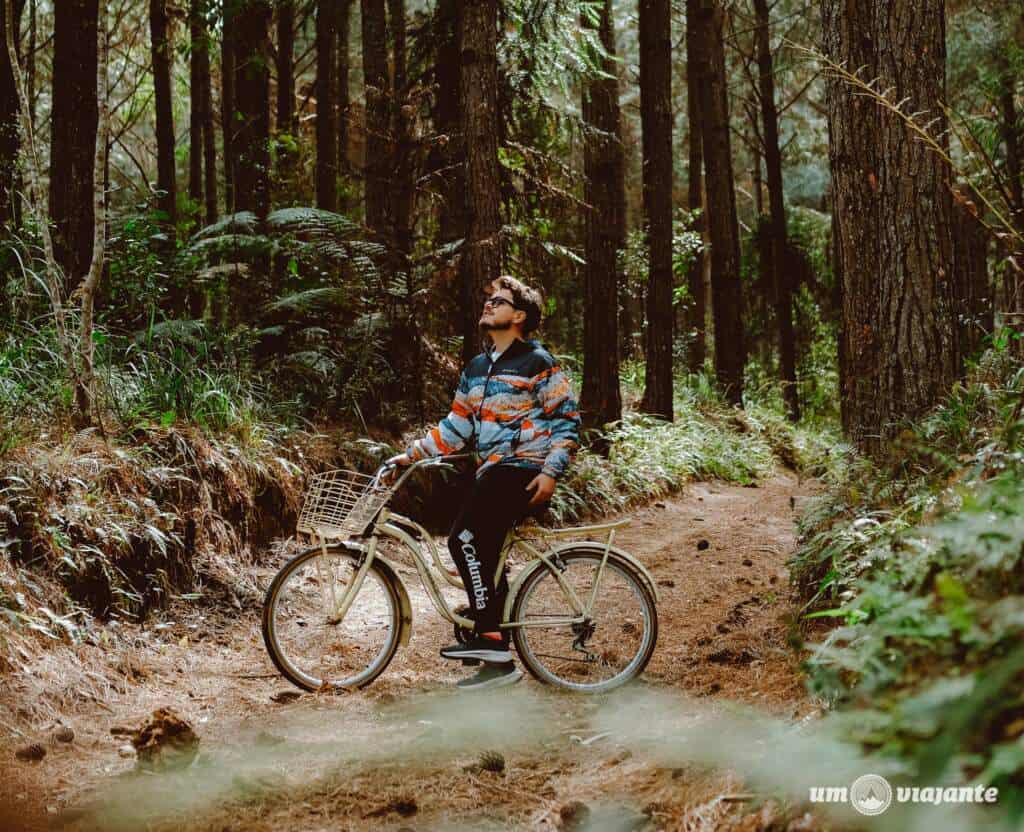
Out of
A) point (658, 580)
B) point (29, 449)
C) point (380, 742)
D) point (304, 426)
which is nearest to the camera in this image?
point (380, 742)

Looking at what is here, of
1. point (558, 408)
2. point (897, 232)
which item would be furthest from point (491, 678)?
point (897, 232)

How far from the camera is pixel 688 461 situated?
41.9 feet

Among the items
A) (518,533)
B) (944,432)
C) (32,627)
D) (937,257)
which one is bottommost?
(32,627)

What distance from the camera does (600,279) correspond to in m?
12.1

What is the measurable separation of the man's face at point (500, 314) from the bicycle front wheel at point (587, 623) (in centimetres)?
130

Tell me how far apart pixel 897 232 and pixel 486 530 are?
3.25 m

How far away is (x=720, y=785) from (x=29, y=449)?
4637 mm

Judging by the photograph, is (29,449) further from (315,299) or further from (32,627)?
(315,299)

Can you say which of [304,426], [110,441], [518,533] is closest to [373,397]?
[304,426]

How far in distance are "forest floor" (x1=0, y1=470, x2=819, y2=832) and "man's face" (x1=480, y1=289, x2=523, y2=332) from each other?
2007 millimetres

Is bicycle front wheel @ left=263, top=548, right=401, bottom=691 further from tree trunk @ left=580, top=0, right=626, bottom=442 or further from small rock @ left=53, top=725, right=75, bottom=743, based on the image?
tree trunk @ left=580, top=0, right=626, bottom=442

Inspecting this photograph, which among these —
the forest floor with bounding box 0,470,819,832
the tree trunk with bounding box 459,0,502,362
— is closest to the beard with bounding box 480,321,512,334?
the forest floor with bounding box 0,470,819,832

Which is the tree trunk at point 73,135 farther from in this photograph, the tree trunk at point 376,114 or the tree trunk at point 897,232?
the tree trunk at point 897,232

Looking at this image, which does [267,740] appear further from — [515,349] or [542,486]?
[515,349]
